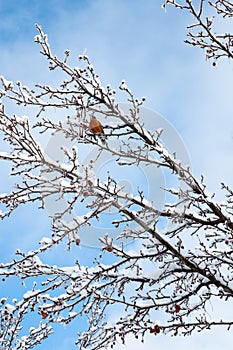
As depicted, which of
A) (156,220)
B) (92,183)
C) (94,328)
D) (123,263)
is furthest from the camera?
(94,328)

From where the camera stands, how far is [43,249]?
19.6 feet

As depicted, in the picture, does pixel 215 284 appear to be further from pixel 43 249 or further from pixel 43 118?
pixel 43 118

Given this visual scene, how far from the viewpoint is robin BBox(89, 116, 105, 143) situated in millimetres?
6004

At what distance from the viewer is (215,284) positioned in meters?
6.08

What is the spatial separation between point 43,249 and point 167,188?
2.05m

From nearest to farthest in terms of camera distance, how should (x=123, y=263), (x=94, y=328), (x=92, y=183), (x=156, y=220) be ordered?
(x=92, y=183), (x=156, y=220), (x=123, y=263), (x=94, y=328)

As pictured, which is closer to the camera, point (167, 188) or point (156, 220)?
point (156, 220)

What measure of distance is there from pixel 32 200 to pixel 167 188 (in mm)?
2017

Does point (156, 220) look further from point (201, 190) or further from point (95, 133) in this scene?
point (95, 133)

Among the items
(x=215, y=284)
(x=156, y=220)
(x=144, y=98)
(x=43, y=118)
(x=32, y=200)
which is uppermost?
(x=43, y=118)

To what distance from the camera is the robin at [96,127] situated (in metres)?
6.00

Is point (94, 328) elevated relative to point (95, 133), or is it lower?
lower

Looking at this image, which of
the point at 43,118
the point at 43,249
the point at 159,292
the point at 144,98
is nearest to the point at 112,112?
the point at 144,98

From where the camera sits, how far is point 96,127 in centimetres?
604
